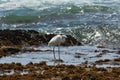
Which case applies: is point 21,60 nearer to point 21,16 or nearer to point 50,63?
point 50,63

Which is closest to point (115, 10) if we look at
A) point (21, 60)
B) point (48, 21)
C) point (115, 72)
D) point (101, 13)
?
point (101, 13)

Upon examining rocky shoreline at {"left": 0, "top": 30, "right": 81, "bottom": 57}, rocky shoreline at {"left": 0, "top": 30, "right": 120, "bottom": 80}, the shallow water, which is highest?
rocky shoreline at {"left": 0, "top": 30, "right": 120, "bottom": 80}

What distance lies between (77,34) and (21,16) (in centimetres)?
2012

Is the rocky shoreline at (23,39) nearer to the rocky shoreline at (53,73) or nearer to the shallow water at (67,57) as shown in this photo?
the shallow water at (67,57)

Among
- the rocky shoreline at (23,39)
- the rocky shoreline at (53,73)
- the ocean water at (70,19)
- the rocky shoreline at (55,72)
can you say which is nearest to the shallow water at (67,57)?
the rocky shoreline at (55,72)

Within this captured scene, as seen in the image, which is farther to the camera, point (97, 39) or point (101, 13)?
point (101, 13)

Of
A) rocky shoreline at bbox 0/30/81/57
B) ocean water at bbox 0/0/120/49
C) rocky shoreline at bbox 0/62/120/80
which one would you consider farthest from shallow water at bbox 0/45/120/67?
ocean water at bbox 0/0/120/49

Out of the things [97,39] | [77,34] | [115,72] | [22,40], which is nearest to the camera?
[115,72]

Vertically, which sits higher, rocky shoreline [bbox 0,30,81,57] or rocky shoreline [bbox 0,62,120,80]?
rocky shoreline [bbox 0,62,120,80]

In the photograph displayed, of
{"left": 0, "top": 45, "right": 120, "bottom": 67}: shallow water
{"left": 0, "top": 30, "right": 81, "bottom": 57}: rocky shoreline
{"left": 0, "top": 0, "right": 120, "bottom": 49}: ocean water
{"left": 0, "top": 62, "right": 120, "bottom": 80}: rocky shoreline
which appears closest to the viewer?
{"left": 0, "top": 62, "right": 120, "bottom": 80}: rocky shoreline

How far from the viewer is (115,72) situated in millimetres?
18734

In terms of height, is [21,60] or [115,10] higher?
[21,60]

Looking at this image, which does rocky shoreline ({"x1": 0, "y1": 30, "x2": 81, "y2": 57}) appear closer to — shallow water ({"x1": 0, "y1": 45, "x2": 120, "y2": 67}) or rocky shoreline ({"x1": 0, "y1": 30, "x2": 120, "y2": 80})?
shallow water ({"x1": 0, "y1": 45, "x2": 120, "y2": 67})

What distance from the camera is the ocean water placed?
129 ft
